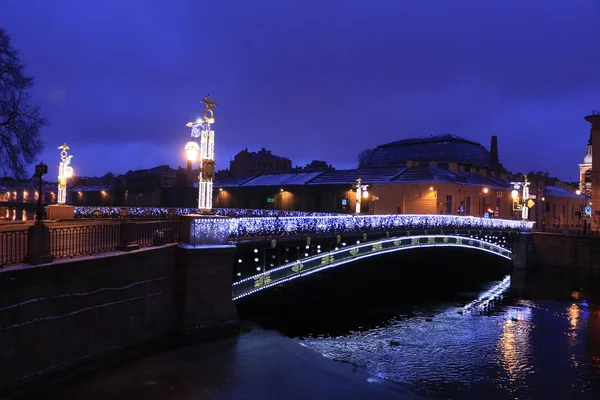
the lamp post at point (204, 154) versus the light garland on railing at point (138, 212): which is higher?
the lamp post at point (204, 154)

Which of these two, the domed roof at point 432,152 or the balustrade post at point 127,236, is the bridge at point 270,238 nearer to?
the balustrade post at point 127,236

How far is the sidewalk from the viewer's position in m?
13.7

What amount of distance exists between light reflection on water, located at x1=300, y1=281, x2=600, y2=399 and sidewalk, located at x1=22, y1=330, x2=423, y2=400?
7.01 feet

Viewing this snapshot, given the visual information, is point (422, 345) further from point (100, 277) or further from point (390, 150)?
point (390, 150)

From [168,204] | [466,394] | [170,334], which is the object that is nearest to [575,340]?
[466,394]

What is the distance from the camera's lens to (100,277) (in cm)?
1520

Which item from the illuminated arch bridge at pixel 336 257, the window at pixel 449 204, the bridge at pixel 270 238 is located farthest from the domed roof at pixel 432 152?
the bridge at pixel 270 238

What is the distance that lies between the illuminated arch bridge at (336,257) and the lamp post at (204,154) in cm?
401

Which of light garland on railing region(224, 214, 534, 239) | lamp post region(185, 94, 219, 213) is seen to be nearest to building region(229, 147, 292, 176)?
light garland on railing region(224, 214, 534, 239)

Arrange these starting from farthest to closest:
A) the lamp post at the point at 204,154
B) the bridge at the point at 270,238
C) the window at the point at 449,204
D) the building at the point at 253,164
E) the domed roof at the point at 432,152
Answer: the building at the point at 253,164 → the domed roof at the point at 432,152 → the window at the point at 449,204 → the lamp post at the point at 204,154 → the bridge at the point at 270,238

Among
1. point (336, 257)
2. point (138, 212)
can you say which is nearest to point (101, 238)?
point (336, 257)

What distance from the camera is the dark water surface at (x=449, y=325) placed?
57.7 feet

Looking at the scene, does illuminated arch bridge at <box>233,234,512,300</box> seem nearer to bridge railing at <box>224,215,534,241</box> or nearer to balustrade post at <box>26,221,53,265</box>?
bridge railing at <box>224,215,534,241</box>

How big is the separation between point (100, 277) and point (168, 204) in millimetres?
65897
